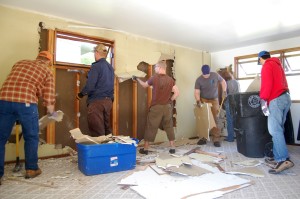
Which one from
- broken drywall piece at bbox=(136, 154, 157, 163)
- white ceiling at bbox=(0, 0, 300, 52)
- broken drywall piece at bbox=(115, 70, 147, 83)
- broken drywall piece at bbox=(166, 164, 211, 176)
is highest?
white ceiling at bbox=(0, 0, 300, 52)

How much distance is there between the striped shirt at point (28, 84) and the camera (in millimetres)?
2408

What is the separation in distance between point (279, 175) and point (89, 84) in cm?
264

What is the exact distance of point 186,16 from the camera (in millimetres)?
3555

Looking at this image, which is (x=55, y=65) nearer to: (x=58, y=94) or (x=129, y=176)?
(x=58, y=94)

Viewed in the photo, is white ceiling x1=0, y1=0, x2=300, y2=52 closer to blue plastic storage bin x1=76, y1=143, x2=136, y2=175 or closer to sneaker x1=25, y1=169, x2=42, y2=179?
blue plastic storage bin x1=76, y1=143, x2=136, y2=175

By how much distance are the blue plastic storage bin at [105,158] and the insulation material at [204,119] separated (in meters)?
1.96

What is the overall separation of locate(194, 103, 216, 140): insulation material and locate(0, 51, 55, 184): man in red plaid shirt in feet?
9.19

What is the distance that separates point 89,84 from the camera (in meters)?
3.09

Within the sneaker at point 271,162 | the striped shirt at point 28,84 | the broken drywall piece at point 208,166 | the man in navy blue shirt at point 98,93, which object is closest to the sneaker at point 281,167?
the sneaker at point 271,162

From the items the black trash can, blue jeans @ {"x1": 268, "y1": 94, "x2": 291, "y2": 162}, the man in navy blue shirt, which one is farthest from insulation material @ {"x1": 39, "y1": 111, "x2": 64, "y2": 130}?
blue jeans @ {"x1": 268, "y1": 94, "x2": 291, "y2": 162}

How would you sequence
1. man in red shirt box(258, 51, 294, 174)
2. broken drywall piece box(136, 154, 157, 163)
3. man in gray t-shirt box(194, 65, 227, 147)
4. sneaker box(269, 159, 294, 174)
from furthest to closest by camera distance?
man in gray t-shirt box(194, 65, 227, 147) < broken drywall piece box(136, 154, 157, 163) < man in red shirt box(258, 51, 294, 174) < sneaker box(269, 159, 294, 174)

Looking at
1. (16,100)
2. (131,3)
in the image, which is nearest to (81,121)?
(16,100)

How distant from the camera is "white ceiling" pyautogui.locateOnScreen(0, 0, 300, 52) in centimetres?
311

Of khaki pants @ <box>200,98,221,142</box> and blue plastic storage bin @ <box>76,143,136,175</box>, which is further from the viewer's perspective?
khaki pants @ <box>200,98,221,142</box>
